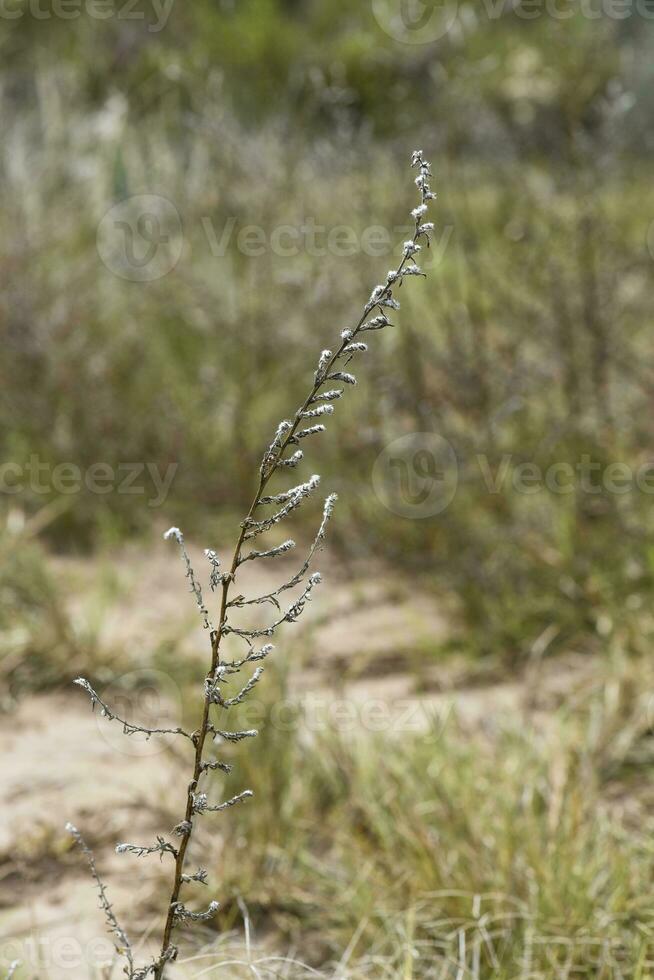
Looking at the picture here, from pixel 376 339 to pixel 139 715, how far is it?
160cm

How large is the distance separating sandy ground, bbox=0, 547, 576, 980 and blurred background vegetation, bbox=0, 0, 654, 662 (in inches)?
7.8

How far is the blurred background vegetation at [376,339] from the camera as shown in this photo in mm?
3086

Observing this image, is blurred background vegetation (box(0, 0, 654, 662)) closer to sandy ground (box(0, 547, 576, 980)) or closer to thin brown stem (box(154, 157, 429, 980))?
sandy ground (box(0, 547, 576, 980))

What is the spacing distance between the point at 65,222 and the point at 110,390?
5.17 feet

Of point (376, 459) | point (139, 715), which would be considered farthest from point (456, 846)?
point (376, 459)

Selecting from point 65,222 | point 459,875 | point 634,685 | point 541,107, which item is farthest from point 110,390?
point 541,107

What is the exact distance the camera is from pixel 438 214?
467 centimetres

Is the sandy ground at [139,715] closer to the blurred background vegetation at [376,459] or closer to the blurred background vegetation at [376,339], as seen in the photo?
the blurred background vegetation at [376,459]

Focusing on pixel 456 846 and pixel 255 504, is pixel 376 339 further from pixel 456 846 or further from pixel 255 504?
pixel 255 504

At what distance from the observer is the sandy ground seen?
182 cm

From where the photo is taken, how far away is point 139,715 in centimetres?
256

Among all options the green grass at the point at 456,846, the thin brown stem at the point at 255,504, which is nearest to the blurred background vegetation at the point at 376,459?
the green grass at the point at 456,846

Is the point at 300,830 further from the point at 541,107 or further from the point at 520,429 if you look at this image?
the point at 541,107

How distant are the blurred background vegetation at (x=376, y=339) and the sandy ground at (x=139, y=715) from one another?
→ 0.20m
